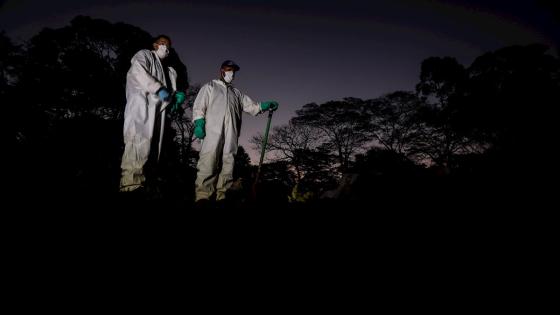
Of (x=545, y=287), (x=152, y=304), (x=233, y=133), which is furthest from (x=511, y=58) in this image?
(x=152, y=304)

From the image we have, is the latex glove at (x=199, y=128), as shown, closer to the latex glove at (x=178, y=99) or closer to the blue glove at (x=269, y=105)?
the latex glove at (x=178, y=99)

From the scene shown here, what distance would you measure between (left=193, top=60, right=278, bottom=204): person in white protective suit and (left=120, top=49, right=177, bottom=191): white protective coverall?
2.13 ft

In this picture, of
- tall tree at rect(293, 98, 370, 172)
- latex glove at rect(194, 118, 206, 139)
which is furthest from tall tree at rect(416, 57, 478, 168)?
latex glove at rect(194, 118, 206, 139)

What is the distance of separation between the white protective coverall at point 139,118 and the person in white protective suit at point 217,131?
0.65 m

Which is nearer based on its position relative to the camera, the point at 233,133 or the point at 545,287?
the point at 545,287

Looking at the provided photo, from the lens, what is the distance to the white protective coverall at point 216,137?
3.40m

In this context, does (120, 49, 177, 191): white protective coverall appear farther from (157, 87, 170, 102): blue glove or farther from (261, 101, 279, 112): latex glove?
(261, 101, 279, 112): latex glove

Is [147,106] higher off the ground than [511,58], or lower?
lower

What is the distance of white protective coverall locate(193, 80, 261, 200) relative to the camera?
3400mm

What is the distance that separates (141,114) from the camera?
118 inches

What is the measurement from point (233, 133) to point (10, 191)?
234 centimetres

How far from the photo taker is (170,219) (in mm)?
1612

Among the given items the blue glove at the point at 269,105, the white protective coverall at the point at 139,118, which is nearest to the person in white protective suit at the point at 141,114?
the white protective coverall at the point at 139,118

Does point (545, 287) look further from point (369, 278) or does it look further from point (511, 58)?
point (511, 58)
